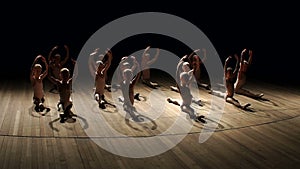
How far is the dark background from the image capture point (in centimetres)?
1483

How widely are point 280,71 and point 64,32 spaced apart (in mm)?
8316

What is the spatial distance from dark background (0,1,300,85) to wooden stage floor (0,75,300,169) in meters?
7.80

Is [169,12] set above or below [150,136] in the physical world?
above

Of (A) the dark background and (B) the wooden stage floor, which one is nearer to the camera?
(B) the wooden stage floor

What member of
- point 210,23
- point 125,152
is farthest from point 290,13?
point 125,152

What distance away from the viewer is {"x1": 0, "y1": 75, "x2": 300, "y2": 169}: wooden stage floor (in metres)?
4.43

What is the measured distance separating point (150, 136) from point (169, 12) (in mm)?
10574

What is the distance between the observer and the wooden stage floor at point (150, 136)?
4.43m

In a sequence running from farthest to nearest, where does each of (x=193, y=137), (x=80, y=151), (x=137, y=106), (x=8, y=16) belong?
(x=8, y=16)
(x=137, y=106)
(x=193, y=137)
(x=80, y=151)

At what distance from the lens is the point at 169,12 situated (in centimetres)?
1531

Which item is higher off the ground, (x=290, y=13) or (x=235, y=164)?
(x=290, y=13)

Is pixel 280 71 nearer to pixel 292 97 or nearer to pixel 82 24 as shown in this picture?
pixel 292 97

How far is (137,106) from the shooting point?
7.21 meters

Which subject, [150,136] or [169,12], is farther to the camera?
[169,12]
